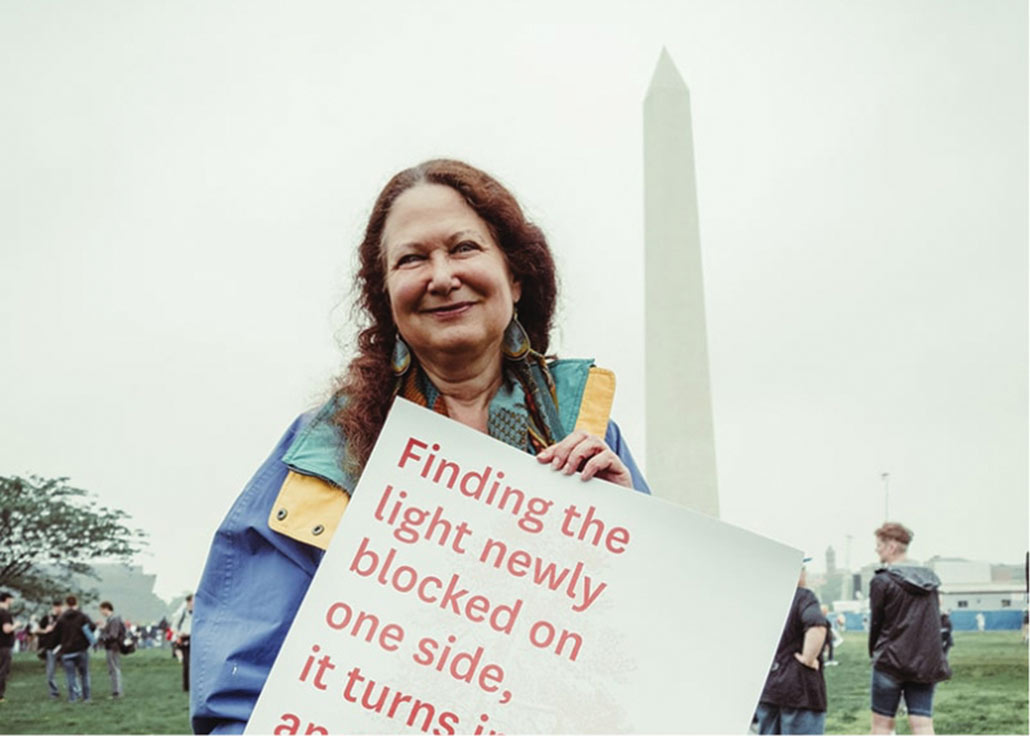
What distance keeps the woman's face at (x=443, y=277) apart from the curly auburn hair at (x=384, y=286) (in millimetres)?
32

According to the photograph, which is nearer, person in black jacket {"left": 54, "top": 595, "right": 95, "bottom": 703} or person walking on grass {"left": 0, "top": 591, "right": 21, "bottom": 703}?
person walking on grass {"left": 0, "top": 591, "right": 21, "bottom": 703}

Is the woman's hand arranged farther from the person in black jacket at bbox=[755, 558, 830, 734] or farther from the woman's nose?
the person in black jacket at bbox=[755, 558, 830, 734]

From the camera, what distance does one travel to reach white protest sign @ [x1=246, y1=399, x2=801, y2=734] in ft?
4.68

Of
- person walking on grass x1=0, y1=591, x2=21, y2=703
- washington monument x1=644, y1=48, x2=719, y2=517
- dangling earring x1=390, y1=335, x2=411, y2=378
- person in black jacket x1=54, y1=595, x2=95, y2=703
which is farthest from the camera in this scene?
washington monument x1=644, y1=48, x2=719, y2=517

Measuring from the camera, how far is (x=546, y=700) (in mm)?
1435

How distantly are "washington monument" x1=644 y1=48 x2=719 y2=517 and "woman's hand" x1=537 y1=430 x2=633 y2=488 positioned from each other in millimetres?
16144

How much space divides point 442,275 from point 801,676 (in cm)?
551

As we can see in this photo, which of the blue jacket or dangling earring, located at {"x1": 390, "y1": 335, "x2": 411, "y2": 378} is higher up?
dangling earring, located at {"x1": 390, "y1": 335, "x2": 411, "y2": 378}

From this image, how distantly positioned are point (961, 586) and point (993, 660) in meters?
24.6

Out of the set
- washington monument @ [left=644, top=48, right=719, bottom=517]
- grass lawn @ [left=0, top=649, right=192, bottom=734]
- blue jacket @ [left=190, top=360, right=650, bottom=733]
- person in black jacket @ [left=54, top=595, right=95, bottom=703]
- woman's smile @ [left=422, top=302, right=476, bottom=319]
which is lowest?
grass lawn @ [left=0, top=649, right=192, bottom=734]

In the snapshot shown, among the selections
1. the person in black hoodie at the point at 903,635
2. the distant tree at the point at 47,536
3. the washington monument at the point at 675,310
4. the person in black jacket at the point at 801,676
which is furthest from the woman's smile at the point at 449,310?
the distant tree at the point at 47,536

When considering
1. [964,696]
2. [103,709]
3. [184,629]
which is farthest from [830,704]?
[103,709]

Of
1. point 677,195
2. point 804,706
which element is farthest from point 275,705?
point 677,195

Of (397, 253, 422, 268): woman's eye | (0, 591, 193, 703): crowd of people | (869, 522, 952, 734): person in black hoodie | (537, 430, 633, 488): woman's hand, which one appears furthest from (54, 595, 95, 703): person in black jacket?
(537, 430, 633, 488): woman's hand
